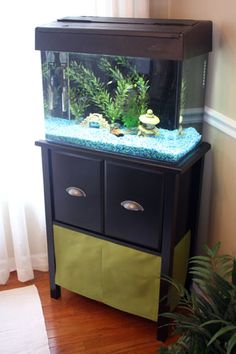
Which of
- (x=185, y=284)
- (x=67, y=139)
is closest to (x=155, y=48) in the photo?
(x=67, y=139)

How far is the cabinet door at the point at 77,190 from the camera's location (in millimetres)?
1715

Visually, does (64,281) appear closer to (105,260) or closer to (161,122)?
(105,260)

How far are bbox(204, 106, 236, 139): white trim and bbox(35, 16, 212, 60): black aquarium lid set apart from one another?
271 millimetres

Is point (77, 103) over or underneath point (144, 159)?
over

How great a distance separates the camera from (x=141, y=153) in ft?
5.25

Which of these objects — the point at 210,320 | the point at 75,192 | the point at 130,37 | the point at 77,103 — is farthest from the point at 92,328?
the point at 130,37

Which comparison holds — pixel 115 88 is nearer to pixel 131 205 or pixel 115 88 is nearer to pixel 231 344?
pixel 131 205

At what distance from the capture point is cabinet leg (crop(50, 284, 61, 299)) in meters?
2.08

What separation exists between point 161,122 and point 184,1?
65cm

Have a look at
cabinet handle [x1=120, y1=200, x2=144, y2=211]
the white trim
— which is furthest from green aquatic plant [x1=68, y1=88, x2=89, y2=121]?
the white trim

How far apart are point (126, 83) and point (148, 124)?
0.18 m

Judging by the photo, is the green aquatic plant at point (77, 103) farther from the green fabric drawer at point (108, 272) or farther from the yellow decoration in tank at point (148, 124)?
the green fabric drawer at point (108, 272)

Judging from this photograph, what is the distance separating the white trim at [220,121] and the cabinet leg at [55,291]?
1.09 metres

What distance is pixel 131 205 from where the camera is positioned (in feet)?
5.48
